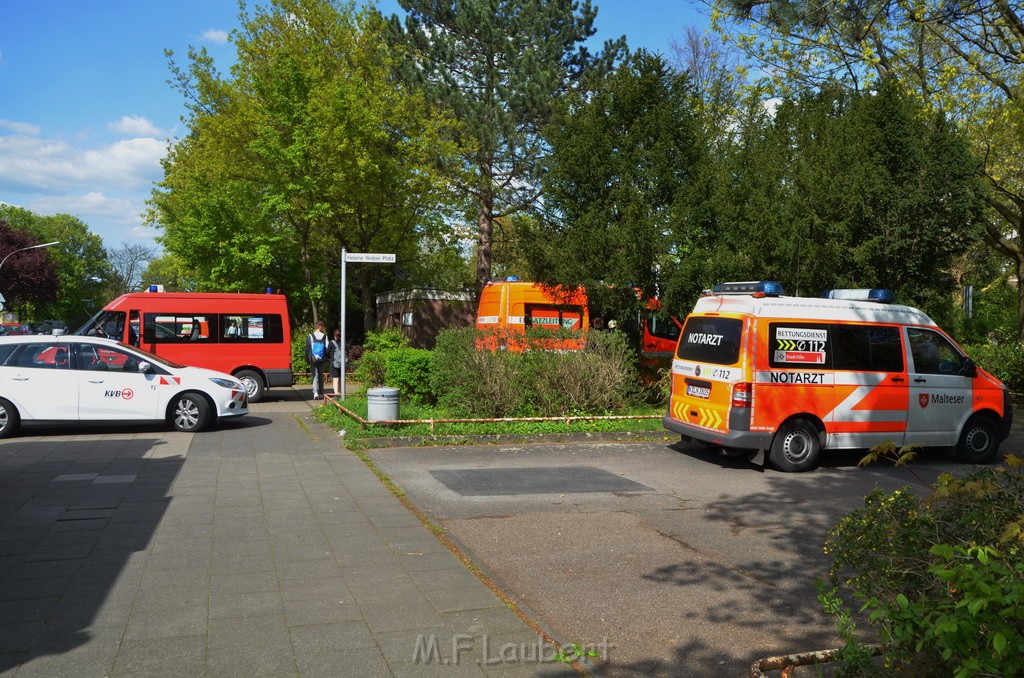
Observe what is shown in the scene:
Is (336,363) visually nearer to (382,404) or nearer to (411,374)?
(411,374)

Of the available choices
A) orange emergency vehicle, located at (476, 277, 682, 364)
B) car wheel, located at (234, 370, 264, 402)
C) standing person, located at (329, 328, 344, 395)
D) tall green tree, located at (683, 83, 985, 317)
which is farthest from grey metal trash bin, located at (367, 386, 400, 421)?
car wheel, located at (234, 370, 264, 402)

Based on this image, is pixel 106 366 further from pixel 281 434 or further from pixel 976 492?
pixel 976 492

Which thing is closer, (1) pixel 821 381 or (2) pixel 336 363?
(1) pixel 821 381

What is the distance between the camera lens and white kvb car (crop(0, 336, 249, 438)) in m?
12.1

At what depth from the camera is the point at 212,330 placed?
18047 mm

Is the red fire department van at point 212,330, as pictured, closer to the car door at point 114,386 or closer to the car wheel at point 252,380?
the car wheel at point 252,380

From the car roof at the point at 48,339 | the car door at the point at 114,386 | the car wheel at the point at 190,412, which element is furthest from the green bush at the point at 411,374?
the car roof at the point at 48,339

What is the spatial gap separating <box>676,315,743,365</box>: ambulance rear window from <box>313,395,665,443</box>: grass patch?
2114 mm

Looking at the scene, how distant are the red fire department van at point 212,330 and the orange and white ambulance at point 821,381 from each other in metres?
10.4

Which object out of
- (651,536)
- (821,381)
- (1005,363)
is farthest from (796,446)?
(1005,363)

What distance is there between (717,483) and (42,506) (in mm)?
7107

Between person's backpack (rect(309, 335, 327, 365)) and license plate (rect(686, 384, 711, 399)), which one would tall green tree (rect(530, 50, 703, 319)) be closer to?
license plate (rect(686, 384, 711, 399))

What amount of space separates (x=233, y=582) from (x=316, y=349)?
13.0 meters

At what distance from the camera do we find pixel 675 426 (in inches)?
432
